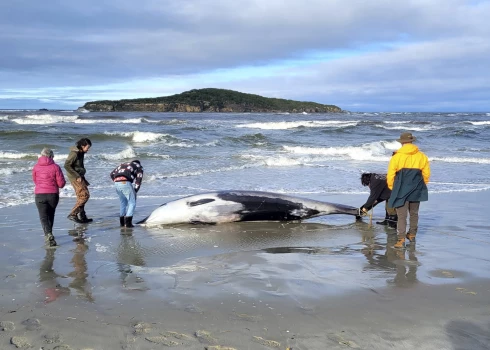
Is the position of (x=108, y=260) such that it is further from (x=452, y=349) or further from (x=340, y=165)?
(x=340, y=165)

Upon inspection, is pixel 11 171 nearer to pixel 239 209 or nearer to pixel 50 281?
pixel 239 209

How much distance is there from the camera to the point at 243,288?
5387mm

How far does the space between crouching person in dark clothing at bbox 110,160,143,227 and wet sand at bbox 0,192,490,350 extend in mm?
299

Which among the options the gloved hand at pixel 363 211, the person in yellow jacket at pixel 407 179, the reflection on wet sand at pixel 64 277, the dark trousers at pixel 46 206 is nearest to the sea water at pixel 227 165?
the gloved hand at pixel 363 211

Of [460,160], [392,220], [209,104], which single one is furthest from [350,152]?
[209,104]

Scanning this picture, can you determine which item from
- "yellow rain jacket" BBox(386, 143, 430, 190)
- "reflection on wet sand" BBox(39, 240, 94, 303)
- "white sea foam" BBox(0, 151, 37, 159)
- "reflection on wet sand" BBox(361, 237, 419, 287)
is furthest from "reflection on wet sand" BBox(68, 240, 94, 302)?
"white sea foam" BBox(0, 151, 37, 159)

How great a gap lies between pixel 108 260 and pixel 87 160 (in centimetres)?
1473

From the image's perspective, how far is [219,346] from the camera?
400cm

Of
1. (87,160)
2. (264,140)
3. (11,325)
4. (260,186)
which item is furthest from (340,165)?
(11,325)

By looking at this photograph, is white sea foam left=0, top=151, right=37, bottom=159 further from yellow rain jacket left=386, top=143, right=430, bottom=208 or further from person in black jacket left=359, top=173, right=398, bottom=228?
yellow rain jacket left=386, top=143, right=430, bottom=208

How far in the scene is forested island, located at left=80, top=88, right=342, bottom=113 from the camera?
111250mm

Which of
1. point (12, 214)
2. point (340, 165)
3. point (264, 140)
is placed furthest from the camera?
point (264, 140)

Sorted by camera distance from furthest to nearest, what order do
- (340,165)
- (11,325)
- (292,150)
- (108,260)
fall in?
1. (292,150)
2. (340,165)
3. (108,260)
4. (11,325)

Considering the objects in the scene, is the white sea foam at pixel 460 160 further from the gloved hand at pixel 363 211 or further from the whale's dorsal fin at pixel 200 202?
the whale's dorsal fin at pixel 200 202
